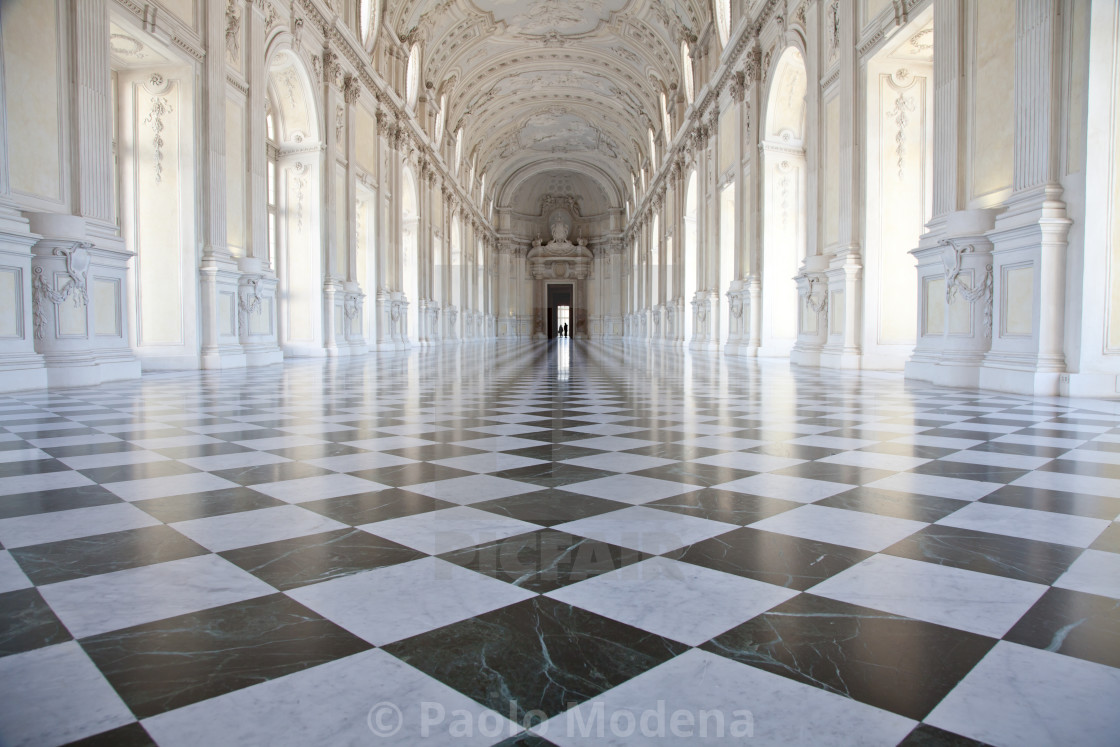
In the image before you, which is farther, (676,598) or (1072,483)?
(1072,483)

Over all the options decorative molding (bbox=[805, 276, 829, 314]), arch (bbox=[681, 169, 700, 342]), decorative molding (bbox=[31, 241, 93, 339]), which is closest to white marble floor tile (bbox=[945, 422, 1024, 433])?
decorative molding (bbox=[805, 276, 829, 314])

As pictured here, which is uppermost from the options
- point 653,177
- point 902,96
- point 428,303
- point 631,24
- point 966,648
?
point 631,24

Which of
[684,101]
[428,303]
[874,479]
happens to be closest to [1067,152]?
[874,479]

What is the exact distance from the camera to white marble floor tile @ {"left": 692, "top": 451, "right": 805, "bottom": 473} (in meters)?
3.11

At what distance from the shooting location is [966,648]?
1.31 m

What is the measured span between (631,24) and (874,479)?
26.4 m

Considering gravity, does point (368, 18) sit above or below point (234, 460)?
above

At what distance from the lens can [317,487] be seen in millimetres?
2688

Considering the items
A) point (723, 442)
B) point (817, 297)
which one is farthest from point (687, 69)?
point (723, 442)

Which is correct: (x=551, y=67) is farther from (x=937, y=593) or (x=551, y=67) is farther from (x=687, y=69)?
(x=937, y=593)

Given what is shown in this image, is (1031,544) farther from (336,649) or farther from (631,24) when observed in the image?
(631,24)

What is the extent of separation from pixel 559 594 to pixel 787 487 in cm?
143

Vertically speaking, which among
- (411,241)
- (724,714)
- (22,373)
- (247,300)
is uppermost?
(411,241)

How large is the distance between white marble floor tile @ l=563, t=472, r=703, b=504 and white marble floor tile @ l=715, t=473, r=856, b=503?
0.19 meters
